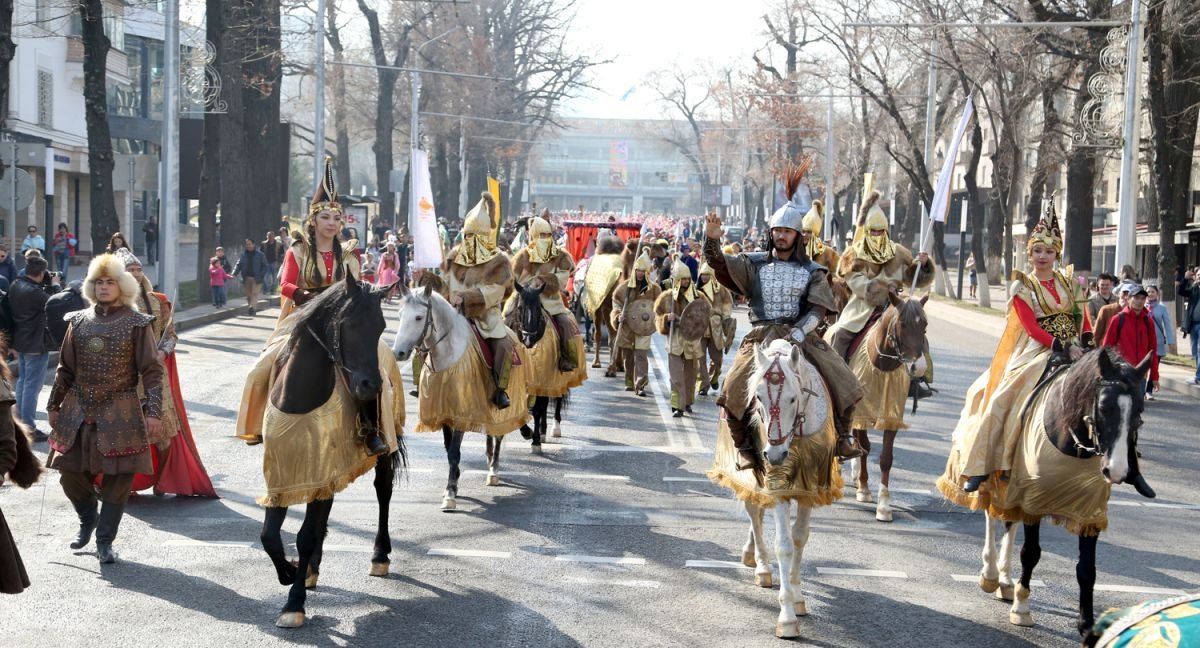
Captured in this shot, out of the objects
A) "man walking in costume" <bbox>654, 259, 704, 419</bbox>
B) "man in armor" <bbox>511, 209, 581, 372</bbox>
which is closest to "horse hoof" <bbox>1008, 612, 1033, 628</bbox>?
"man in armor" <bbox>511, 209, 581, 372</bbox>

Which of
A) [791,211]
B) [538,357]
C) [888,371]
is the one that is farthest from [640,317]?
[791,211]

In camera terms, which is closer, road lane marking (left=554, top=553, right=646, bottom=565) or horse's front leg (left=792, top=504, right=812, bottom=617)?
horse's front leg (left=792, top=504, right=812, bottom=617)

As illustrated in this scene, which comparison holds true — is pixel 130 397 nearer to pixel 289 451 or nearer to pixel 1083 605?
pixel 289 451

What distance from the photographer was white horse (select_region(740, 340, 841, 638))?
802cm

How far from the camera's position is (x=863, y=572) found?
9.55 meters

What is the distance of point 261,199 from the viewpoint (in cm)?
3819

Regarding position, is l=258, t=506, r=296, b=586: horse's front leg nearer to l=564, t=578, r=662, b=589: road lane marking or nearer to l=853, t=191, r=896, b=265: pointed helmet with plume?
l=564, t=578, r=662, b=589: road lane marking

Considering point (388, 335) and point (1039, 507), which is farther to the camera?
point (388, 335)

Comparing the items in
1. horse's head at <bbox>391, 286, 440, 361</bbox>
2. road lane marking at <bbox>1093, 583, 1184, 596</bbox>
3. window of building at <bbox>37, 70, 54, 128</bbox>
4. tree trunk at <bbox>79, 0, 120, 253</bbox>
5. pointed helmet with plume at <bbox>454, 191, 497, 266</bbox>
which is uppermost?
window of building at <bbox>37, 70, 54, 128</bbox>

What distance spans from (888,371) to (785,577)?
4.19 meters

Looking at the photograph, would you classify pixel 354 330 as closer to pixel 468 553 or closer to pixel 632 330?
pixel 468 553

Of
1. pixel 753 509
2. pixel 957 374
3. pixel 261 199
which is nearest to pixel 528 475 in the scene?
pixel 753 509

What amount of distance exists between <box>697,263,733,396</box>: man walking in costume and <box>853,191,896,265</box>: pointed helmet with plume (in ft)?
16.6

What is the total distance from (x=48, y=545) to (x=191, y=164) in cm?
2601
